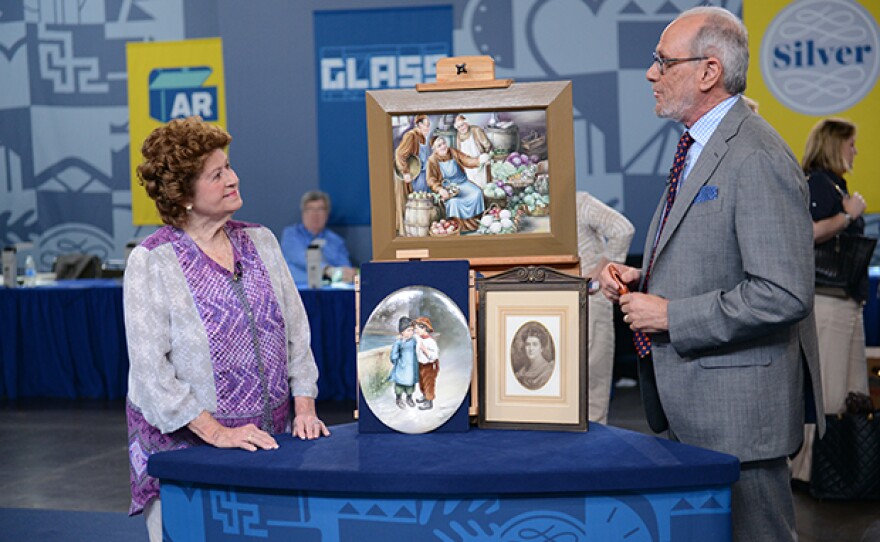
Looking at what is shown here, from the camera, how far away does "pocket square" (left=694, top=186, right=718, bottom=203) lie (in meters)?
1.86

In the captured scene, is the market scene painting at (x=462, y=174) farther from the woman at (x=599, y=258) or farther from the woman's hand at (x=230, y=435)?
the woman at (x=599, y=258)

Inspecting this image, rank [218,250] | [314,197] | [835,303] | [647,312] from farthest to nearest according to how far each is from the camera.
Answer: [314,197]
[835,303]
[218,250]
[647,312]

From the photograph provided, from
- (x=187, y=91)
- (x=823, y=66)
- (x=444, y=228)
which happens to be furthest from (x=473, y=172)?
(x=187, y=91)

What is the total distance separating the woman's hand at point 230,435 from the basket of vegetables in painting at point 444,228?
0.56 meters

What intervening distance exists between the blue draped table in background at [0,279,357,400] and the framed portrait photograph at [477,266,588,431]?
408 cm

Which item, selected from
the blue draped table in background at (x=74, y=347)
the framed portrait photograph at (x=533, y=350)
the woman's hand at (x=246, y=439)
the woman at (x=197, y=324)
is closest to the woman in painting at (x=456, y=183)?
the framed portrait photograph at (x=533, y=350)

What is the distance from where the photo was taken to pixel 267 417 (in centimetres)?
211

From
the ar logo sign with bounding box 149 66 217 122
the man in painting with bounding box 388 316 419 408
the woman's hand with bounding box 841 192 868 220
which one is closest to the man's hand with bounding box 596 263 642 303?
the man in painting with bounding box 388 316 419 408

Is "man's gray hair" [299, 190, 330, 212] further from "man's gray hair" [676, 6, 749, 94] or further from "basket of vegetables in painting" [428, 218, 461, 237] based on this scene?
"man's gray hair" [676, 6, 749, 94]

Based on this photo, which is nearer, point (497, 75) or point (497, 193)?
point (497, 193)

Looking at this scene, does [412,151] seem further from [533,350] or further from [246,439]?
[246,439]

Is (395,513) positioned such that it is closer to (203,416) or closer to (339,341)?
(203,416)

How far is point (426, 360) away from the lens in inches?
77.5

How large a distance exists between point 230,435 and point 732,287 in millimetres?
999
